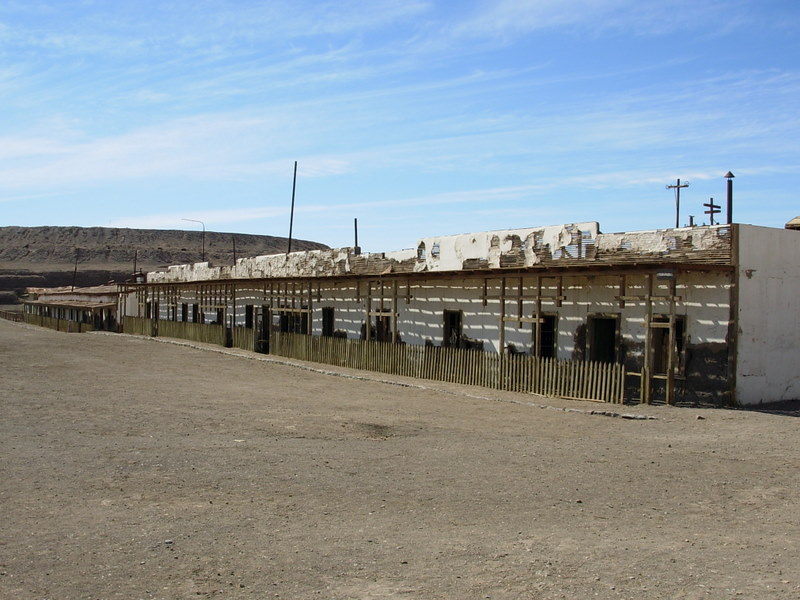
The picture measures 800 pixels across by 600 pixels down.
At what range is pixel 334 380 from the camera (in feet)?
68.4

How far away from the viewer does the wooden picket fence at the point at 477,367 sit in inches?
635

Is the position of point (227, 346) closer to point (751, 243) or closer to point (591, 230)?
point (591, 230)

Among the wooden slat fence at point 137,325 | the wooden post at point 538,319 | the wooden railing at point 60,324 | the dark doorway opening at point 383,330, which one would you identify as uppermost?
the wooden post at point 538,319

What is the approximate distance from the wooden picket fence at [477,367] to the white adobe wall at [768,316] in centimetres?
242

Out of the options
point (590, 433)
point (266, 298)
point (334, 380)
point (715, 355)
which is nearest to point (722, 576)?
point (590, 433)

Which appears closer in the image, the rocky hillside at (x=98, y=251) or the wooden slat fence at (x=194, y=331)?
the wooden slat fence at (x=194, y=331)

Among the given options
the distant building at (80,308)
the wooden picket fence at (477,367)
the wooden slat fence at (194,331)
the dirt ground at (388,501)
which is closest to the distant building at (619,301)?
the wooden picket fence at (477,367)

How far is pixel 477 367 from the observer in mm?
19125

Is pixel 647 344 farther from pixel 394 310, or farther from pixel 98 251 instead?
pixel 98 251

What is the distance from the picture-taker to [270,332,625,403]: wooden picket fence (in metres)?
16.1

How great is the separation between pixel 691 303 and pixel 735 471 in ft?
20.9

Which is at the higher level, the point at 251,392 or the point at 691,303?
the point at 691,303

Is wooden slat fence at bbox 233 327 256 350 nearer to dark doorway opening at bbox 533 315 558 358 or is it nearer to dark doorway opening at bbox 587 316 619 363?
dark doorway opening at bbox 533 315 558 358

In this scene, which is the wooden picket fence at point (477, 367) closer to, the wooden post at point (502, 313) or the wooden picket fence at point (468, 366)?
the wooden picket fence at point (468, 366)
